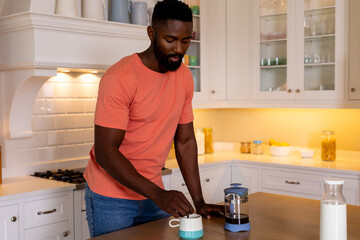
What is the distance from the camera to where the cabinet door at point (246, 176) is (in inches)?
160

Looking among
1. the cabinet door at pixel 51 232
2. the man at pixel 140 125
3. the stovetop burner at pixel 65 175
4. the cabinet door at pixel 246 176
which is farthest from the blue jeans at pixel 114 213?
the cabinet door at pixel 246 176

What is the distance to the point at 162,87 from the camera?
81.4 inches

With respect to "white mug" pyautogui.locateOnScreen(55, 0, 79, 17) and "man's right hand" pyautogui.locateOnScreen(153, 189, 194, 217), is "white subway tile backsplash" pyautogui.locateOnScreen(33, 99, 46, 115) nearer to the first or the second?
"white mug" pyautogui.locateOnScreen(55, 0, 79, 17)

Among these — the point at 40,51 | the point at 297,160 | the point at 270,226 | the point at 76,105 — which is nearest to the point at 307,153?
the point at 297,160

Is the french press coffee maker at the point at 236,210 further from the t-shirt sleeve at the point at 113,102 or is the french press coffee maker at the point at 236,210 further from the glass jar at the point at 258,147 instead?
the glass jar at the point at 258,147

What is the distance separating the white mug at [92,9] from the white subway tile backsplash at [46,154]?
0.95 metres

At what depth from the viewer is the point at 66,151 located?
3.58 meters

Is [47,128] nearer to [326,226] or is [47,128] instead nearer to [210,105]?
[210,105]

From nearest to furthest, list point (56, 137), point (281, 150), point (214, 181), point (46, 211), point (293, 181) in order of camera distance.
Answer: point (46, 211) → point (56, 137) → point (293, 181) → point (214, 181) → point (281, 150)

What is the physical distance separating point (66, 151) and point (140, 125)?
1.69 m

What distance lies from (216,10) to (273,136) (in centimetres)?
125

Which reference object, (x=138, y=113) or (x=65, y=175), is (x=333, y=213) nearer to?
(x=138, y=113)

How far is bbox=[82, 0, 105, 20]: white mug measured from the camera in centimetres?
314

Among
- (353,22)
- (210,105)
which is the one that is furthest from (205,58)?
(353,22)
